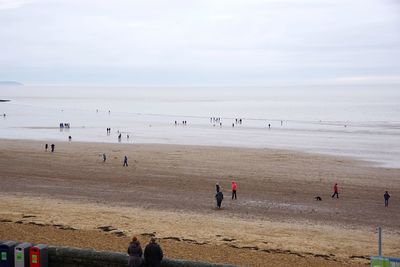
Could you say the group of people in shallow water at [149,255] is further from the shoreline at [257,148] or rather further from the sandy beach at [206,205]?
the shoreline at [257,148]

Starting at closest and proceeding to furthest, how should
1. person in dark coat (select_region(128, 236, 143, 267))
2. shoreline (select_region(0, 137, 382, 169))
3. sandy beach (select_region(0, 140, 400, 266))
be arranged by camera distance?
person in dark coat (select_region(128, 236, 143, 267)) → sandy beach (select_region(0, 140, 400, 266)) → shoreline (select_region(0, 137, 382, 169))

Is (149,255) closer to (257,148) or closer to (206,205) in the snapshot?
(206,205)

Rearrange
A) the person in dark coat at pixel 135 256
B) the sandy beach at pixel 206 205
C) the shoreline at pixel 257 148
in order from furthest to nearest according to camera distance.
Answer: the shoreline at pixel 257 148
the sandy beach at pixel 206 205
the person in dark coat at pixel 135 256

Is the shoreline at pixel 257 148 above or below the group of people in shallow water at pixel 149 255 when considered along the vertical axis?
above

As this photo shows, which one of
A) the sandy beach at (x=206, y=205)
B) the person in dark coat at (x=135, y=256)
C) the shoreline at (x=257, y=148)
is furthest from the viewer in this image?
the shoreline at (x=257, y=148)

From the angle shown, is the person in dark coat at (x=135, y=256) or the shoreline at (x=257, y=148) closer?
the person in dark coat at (x=135, y=256)

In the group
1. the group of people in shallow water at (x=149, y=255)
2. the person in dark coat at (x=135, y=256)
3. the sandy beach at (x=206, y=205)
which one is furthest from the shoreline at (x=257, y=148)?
the person in dark coat at (x=135, y=256)

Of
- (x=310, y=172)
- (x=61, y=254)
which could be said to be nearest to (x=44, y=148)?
(x=310, y=172)

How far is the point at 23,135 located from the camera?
2313 inches

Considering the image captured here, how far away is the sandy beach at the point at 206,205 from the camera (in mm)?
15273

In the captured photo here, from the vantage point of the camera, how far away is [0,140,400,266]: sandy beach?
601 inches

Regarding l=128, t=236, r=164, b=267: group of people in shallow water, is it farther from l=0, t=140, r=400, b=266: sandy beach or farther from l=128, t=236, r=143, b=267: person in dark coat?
l=0, t=140, r=400, b=266: sandy beach

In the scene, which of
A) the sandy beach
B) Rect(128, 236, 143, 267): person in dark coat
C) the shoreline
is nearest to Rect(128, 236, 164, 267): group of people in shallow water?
Rect(128, 236, 143, 267): person in dark coat

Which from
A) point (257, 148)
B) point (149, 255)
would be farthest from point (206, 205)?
point (257, 148)
